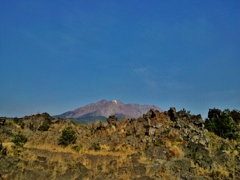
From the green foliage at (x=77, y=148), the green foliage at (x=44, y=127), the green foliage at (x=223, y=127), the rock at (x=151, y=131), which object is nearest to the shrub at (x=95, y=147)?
the green foliage at (x=77, y=148)

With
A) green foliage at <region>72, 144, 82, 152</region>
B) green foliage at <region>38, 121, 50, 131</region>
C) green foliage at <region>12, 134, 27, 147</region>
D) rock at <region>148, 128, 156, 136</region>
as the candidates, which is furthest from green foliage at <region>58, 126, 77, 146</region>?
rock at <region>148, 128, 156, 136</region>

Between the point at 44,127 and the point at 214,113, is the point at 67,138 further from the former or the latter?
the point at 214,113

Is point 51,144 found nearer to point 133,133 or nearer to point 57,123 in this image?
point 57,123

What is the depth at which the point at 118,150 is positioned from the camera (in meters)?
30.5

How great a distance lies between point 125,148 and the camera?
31078 millimetres

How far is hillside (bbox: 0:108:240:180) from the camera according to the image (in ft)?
69.6

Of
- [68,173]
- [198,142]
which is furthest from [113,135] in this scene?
[68,173]

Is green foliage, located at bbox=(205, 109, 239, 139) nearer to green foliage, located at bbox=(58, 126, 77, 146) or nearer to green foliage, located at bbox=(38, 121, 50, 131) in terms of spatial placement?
green foliage, located at bbox=(58, 126, 77, 146)

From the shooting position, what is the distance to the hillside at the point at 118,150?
2122 centimetres

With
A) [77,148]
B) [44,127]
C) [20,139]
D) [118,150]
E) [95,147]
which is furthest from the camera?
[44,127]

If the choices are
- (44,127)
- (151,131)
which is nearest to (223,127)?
(151,131)

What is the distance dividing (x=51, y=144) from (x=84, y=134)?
17.2 ft

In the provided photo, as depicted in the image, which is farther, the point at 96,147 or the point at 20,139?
the point at 20,139

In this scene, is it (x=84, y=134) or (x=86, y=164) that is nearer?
(x=86, y=164)
